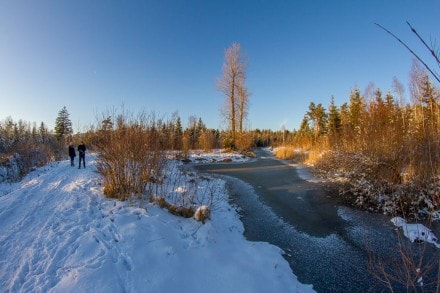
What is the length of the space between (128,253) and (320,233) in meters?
4.27

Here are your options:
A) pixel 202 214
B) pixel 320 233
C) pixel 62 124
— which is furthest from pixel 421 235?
pixel 62 124

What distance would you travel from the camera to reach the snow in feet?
10.7

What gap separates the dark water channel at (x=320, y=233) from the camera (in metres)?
4.04

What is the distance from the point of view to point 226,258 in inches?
169

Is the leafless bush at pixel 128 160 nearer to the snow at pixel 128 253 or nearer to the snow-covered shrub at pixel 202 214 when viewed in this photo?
the snow at pixel 128 253

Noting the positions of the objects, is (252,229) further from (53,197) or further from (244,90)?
(244,90)

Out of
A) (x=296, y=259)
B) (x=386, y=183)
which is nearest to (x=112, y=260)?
(x=296, y=259)

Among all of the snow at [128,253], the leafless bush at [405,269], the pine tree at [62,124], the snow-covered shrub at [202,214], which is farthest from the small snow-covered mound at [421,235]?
the pine tree at [62,124]

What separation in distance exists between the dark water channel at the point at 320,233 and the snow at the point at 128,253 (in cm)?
42

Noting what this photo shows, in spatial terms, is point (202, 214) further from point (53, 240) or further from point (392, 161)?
point (392, 161)

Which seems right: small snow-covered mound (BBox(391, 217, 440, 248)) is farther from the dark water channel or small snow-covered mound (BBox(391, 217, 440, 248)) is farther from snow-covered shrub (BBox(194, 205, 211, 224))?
snow-covered shrub (BBox(194, 205, 211, 224))

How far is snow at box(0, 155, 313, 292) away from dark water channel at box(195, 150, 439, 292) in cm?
42

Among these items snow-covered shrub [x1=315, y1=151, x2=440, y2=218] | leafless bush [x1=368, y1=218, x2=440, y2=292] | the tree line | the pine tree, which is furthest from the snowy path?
the pine tree

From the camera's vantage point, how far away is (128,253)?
383 cm
